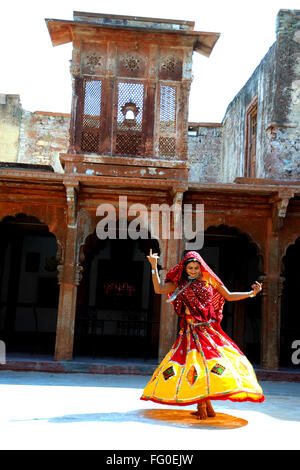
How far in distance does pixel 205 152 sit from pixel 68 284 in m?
9.18

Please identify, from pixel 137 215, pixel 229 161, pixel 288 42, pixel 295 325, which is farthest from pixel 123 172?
pixel 229 161

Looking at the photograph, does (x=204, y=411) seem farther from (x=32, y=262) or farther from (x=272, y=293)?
(x=32, y=262)

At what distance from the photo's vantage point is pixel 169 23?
10164 mm

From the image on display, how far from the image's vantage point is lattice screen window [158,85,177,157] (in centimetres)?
998

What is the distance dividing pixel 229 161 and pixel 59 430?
41.8ft

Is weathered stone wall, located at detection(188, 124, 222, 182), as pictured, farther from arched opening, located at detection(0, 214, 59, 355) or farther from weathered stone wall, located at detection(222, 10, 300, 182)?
arched opening, located at detection(0, 214, 59, 355)

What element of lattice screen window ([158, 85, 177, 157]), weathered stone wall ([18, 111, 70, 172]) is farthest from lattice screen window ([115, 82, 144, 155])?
weathered stone wall ([18, 111, 70, 172])

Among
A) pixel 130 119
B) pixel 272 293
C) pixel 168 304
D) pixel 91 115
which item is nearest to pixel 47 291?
pixel 168 304

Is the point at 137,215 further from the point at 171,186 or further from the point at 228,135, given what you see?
the point at 228,135

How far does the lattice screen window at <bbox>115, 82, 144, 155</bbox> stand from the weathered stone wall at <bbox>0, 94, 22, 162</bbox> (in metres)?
8.31

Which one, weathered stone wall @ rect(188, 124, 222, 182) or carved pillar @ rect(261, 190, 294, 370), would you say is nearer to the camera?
carved pillar @ rect(261, 190, 294, 370)

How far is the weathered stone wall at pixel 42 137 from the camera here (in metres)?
17.5

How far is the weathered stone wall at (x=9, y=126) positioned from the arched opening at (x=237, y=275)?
7967mm

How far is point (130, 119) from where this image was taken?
1009 cm
